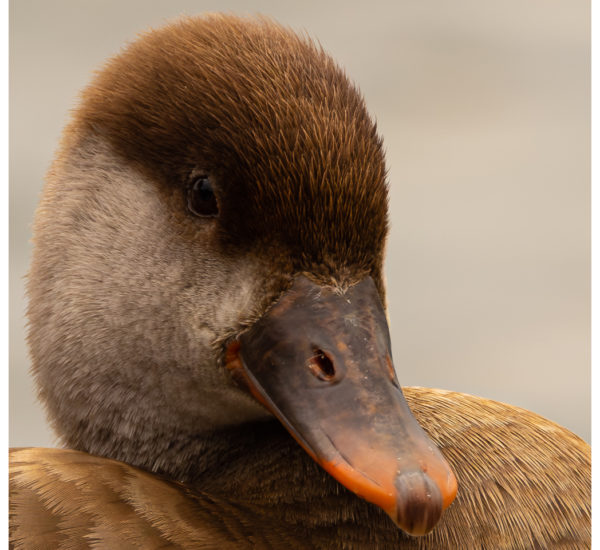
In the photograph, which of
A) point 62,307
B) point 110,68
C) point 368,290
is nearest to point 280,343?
point 368,290

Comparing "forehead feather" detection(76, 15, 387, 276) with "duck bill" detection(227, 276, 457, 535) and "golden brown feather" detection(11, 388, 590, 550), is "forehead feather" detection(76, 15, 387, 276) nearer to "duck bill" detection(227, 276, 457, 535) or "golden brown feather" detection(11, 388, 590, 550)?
"duck bill" detection(227, 276, 457, 535)

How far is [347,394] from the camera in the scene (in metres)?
1.17

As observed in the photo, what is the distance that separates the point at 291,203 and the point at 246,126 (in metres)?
0.12

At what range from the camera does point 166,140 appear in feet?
4.35

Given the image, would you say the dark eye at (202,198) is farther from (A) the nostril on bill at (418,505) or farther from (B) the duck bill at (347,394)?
(A) the nostril on bill at (418,505)

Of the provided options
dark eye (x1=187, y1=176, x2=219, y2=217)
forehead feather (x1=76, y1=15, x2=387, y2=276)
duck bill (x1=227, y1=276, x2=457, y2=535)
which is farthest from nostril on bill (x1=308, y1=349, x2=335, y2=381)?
dark eye (x1=187, y1=176, x2=219, y2=217)

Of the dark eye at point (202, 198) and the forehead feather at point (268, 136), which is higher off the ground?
the forehead feather at point (268, 136)

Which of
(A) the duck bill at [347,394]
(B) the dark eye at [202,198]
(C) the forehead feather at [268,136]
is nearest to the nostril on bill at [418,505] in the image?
(A) the duck bill at [347,394]

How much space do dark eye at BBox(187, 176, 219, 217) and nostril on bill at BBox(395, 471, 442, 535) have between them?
0.47 metres

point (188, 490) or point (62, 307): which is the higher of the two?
point (62, 307)

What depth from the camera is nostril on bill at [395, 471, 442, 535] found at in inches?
40.0

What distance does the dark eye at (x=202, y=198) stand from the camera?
Answer: 130 centimetres

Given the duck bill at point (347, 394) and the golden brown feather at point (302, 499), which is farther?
the golden brown feather at point (302, 499)

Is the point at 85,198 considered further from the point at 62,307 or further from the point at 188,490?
the point at 188,490
